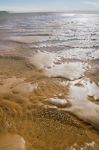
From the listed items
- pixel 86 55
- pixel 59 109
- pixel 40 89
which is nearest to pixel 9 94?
pixel 40 89

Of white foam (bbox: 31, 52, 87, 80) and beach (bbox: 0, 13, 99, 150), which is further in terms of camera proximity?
white foam (bbox: 31, 52, 87, 80)

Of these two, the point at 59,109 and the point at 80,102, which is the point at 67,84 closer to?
the point at 80,102

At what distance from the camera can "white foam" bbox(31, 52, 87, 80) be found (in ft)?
42.5

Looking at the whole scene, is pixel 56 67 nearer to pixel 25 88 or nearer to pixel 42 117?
pixel 25 88

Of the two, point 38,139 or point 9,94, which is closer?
point 38,139

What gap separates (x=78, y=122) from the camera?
8375 millimetres

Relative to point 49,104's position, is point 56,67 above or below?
below

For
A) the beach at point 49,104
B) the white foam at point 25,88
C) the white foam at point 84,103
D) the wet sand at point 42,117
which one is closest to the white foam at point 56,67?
the beach at point 49,104

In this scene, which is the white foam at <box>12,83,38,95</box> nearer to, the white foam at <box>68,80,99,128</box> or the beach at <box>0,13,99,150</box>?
the beach at <box>0,13,99,150</box>

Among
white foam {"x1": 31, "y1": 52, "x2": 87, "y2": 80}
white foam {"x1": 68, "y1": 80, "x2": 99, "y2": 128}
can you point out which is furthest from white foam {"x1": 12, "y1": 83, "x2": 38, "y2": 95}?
white foam {"x1": 31, "y1": 52, "x2": 87, "y2": 80}

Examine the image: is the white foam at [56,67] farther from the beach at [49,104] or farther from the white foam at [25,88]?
the white foam at [25,88]

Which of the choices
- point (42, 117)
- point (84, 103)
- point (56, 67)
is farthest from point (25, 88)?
point (56, 67)

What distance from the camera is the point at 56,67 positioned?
1437 cm

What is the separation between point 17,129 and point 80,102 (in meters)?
3.01
